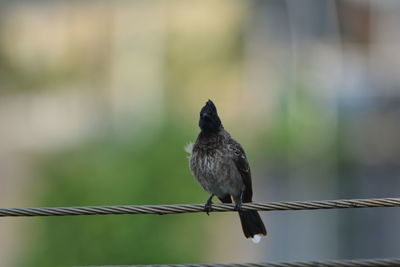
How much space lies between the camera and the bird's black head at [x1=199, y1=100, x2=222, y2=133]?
7980mm

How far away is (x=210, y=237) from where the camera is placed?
23672mm

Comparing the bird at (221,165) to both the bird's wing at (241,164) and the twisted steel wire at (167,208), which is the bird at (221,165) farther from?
the twisted steel wire at (167,208)

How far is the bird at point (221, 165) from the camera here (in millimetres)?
8141

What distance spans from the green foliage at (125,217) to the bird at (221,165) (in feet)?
39.2

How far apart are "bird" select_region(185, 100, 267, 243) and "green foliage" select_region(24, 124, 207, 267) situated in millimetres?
11941

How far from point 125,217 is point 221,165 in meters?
12.7

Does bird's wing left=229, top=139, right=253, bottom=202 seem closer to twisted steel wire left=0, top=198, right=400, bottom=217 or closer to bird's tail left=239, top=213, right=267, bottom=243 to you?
bird's tail left=239, top=213, right=267, bottom=243

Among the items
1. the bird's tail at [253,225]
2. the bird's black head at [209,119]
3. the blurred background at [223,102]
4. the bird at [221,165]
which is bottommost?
the bird's tail at [253,225]

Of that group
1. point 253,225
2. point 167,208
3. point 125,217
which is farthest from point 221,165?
point 125,217

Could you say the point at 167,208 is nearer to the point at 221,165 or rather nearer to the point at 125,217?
the point at 221,165

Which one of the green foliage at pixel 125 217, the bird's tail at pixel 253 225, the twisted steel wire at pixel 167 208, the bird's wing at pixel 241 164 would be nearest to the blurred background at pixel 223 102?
the green foliage at pixel 125 217

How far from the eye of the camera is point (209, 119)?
26.4 feet

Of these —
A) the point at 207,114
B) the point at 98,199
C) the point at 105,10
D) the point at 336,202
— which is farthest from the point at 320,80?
the point at 336,202

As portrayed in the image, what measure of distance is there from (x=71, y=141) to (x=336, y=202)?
1019 inches
